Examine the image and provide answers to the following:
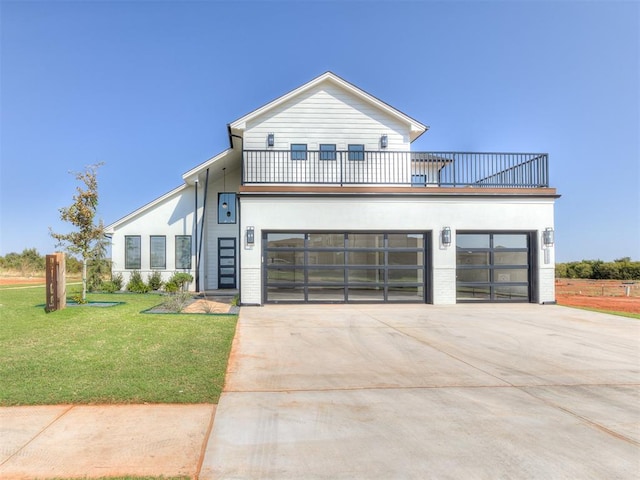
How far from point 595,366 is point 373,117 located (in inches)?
497

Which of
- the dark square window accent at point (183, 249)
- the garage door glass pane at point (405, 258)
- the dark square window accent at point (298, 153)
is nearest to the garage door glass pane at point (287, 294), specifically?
the garage door glass pane at point (405, 258)

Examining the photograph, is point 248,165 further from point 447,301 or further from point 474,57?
point 474,57

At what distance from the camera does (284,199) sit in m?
12.4

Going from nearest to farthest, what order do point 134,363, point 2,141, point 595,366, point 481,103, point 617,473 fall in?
point 617,473 < point 134,363 < point 595,366 < point 2,141 < point 481,103

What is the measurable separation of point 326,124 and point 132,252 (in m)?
11.3

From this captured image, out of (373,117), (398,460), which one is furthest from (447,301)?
(398,460)

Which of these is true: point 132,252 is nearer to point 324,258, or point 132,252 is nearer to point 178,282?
point 178,282

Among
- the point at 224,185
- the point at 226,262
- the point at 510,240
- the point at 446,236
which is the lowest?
the point at 226,262

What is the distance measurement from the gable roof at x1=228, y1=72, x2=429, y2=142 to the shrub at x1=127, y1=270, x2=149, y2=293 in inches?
309

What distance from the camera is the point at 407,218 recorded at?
41.6 ft

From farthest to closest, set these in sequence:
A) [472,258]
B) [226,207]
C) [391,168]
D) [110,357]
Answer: [226,207] < [391,168] < [472,258] < [110,357]

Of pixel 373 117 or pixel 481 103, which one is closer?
pixel 373 117

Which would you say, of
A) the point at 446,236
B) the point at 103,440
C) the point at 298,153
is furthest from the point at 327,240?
the point at 103,440

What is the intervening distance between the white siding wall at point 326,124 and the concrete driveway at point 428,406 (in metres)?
9.58
